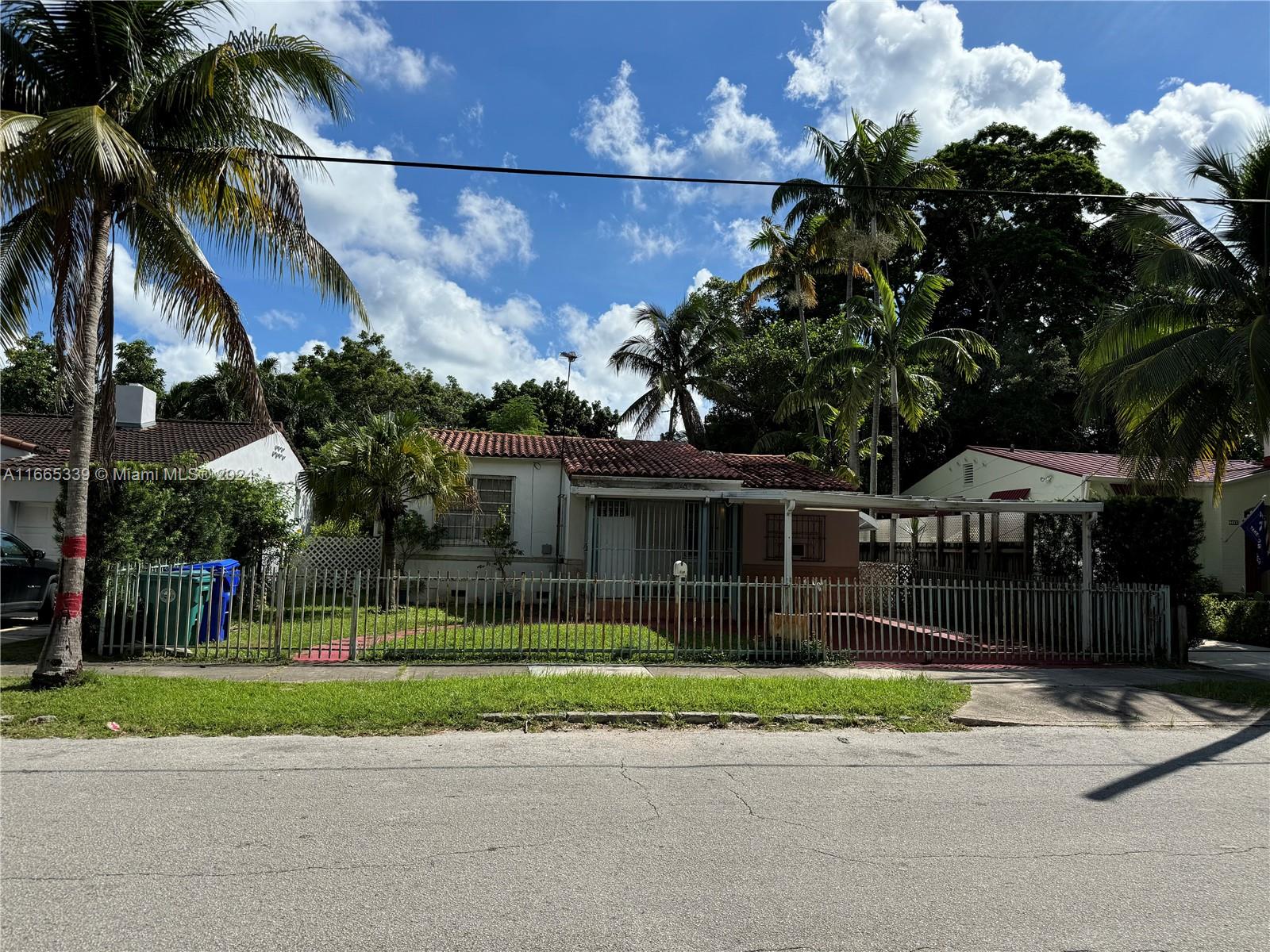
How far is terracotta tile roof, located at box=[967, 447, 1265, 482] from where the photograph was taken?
20.2m

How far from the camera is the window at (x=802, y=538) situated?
744 inches

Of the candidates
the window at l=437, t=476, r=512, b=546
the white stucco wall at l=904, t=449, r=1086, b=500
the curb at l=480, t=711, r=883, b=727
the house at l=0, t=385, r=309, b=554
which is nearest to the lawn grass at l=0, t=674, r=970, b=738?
the curb at l=480, t=711, r=883, b=727

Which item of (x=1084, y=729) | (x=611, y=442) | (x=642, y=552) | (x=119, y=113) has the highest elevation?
(x=119, y=113)

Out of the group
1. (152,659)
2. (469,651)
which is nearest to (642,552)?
(469,651)

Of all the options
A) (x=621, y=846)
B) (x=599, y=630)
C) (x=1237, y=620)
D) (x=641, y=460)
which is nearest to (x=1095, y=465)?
(x=1237, y=620)

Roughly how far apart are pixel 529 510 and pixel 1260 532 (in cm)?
1650

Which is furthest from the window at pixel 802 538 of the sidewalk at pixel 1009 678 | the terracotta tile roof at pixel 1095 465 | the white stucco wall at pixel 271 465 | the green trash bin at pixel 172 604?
the green trash bin at pixel 172 604

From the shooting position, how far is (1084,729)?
8773mm

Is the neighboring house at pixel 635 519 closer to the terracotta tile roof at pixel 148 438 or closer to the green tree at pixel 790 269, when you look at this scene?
the terracotta tile roof at pixel 148 438

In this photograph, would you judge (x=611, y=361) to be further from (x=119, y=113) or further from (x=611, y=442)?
(x=119, y=113)

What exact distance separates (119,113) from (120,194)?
0.90 meters

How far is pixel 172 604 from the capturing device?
37.2ft

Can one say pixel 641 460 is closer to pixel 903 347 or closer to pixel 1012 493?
pixel 903 347

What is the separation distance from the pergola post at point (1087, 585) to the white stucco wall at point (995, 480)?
706 cm
